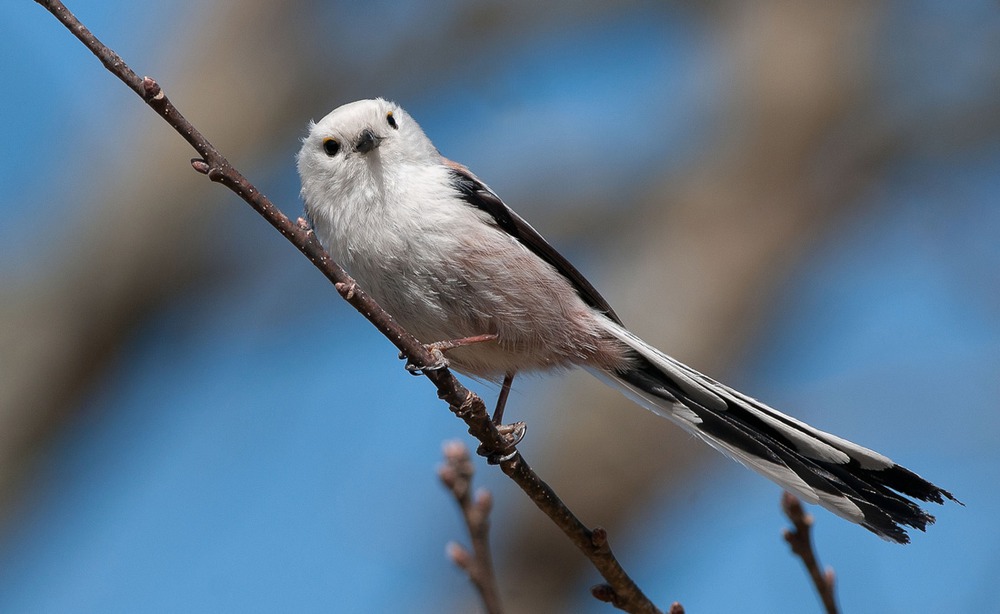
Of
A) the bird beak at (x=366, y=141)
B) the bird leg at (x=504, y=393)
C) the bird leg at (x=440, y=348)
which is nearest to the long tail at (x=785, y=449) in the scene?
the bird leg at (x=504, y=393)

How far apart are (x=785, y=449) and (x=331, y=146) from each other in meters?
1.71

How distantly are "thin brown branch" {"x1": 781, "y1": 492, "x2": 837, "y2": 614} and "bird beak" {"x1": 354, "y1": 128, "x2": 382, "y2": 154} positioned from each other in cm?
170

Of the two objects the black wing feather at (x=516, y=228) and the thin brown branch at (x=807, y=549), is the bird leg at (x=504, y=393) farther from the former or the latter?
the thin brown branch at (x=807, y=549)

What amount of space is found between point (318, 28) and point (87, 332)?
2.80 metres

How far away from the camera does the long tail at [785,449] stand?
8.05 feet

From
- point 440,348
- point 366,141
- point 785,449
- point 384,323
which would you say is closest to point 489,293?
point 440,348

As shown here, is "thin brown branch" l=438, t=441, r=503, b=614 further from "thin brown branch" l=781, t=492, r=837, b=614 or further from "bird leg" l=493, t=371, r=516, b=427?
"bird leg" l=493, t=371, r=516, b=427

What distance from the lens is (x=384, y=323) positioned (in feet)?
7.05

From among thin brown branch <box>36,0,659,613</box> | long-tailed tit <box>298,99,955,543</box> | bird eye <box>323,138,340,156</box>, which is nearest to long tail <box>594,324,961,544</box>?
long-tailed tit <box>298,99,955,543</box>

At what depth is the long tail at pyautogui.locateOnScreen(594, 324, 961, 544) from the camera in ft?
8.05

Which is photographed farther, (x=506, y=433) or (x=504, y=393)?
(x=504, y=393)

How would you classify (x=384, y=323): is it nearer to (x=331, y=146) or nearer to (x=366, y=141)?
(x=366, y=141)

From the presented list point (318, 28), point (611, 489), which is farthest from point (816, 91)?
point (318, 28)

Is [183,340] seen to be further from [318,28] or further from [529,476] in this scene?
[529,476]
